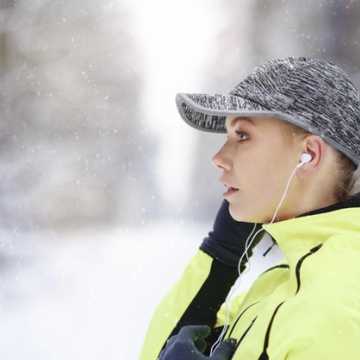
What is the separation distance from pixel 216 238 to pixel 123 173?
101 inches

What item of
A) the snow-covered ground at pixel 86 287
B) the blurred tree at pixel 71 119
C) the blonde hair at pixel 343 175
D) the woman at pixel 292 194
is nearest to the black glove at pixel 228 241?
the woman at pixel 292 194

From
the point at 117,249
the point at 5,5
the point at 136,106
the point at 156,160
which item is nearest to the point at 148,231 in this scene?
the point at 117,249

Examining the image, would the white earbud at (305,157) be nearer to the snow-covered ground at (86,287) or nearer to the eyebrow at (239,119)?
the eyebrow at (239,119)

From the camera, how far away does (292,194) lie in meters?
0.84

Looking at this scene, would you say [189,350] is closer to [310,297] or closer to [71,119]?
[310,297]

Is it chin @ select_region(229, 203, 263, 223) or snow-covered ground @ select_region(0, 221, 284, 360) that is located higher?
chin @ select_region(229, 203, 263, 223)

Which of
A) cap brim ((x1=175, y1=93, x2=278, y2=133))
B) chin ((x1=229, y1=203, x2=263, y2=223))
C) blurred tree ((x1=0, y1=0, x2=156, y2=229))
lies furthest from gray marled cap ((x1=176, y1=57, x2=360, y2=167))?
blurred tree ((x1=0, y1=0, x2=156, y2=229))

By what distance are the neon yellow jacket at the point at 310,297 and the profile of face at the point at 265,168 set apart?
0.15ft

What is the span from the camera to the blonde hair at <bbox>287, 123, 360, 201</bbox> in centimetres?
83

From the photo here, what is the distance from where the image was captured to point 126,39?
3.64 m

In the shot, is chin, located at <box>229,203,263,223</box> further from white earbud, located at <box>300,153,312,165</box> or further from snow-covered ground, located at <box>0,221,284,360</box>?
snow-covered ground, located at <box>0,221,284,360</box>

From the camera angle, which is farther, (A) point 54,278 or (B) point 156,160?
(B) point 156,160

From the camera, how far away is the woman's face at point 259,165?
0.84 meters

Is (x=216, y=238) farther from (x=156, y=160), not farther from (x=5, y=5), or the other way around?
(x=5, y=5)
